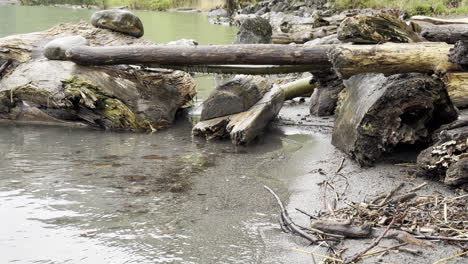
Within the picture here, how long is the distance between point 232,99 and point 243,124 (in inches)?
22.5

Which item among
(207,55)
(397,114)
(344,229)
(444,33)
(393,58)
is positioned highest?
(444,33)

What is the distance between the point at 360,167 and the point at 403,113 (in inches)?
26.8

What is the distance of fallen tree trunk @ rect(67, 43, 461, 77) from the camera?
5.15 meters

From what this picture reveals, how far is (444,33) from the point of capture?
6.14 m

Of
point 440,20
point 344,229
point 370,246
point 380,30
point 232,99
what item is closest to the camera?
point 370,246

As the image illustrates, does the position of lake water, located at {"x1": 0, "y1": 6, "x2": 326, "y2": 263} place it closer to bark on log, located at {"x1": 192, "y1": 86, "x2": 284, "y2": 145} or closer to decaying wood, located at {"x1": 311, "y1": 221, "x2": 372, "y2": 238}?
bark on log, located at {"x1": 192, "y1": 86, "x2": 284, "y2": 145}

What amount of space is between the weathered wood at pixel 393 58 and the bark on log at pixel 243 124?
5.66 feet

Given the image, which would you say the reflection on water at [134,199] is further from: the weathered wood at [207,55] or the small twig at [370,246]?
the weathered wood at [207,55]

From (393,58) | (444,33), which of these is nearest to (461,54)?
(393,58)

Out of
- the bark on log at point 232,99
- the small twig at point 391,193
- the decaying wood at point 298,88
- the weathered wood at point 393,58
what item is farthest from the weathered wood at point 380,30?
the decaying wood at point 298,88

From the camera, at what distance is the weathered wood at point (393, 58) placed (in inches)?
202

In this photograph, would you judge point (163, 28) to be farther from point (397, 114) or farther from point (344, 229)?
point (344, 229)

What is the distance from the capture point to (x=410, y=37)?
5.92 metres

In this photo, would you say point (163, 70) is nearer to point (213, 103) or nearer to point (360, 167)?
point (213, 103)
